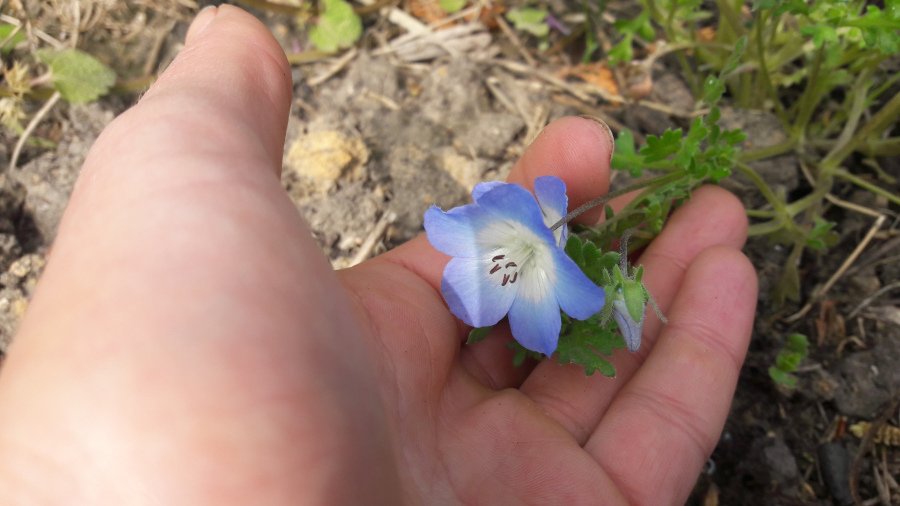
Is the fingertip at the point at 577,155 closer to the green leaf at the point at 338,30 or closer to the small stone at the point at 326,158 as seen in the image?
the small stone at the point at 326,158

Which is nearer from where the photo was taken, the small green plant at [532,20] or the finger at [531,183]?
the finger at [531,183]

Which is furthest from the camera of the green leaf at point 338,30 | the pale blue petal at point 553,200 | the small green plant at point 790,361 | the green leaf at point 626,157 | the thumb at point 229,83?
the green leaf at point 338,30

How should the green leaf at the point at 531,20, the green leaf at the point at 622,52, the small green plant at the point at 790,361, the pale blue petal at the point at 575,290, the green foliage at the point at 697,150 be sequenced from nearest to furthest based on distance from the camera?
the pale blue petal at the point at 575,290 → the green foliage at the point at 697,150 → the small green plant at the point at 790,361 → the green leaf at the point at 622,52 → the green leaf at the point at 531,20

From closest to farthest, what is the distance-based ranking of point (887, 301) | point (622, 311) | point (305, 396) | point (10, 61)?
point (305, 396), point (622, 311), point (887, 301), point (10, 61)

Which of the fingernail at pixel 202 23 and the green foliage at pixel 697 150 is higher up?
the fingernail at pixel 202 23

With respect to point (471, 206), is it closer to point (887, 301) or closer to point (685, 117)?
point (685, 117)

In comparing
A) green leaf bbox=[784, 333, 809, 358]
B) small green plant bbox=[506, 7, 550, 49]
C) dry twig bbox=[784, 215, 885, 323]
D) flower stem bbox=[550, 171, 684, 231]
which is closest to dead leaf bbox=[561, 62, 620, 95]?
small green plant bbox=[506, 7, 550, 49]

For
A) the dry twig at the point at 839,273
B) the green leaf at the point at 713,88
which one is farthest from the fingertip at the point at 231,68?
the dry twig at the point at 839,273

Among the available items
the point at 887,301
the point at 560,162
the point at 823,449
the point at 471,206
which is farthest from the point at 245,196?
the point at 887,301
